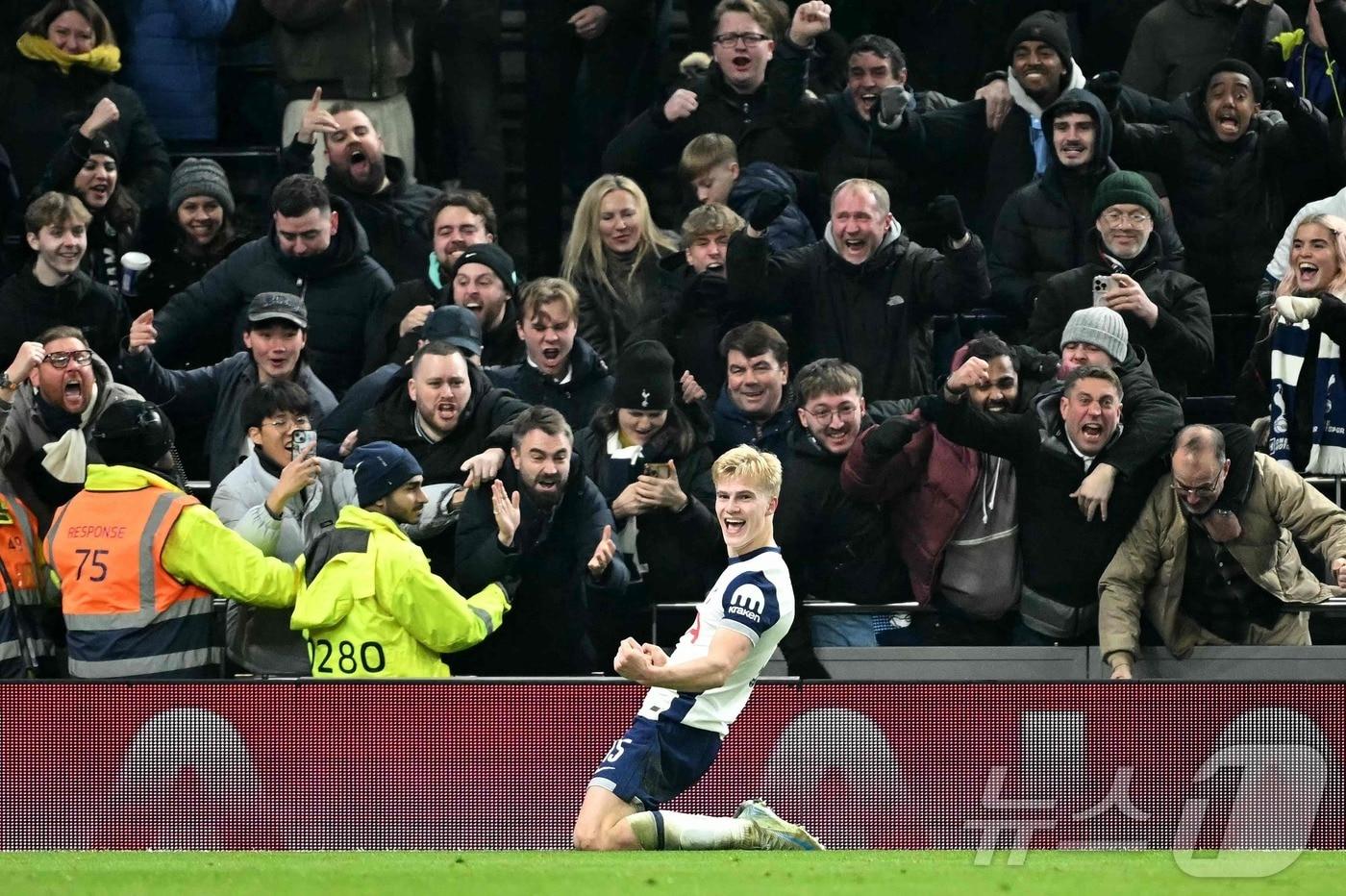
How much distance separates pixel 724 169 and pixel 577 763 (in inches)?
159

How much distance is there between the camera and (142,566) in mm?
9172

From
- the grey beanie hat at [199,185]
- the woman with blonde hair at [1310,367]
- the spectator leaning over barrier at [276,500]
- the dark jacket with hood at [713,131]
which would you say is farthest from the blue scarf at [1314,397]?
the grey beanie hat at [199,185]

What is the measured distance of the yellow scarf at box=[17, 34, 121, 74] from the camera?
1275 centimetres

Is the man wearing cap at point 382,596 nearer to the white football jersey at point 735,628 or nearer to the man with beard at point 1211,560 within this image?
the white football jersey at point 735,628

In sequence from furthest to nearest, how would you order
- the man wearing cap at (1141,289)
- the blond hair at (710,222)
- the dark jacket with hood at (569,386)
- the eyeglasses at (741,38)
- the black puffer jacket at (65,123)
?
the black puffer jacket at (65,123)
the eyeglasses at (741,38)
the blond hair at (710,222)
the man wearing cap at (1141,289)
the dark jacket with hood at (569,386)

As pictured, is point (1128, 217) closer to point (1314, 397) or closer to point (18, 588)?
point (1314, 397)

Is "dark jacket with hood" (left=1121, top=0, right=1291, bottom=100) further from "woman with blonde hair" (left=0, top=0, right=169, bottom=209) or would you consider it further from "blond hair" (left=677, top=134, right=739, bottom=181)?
"woman with blonde hair" (left=0, top=0, right=169, bottom=209)

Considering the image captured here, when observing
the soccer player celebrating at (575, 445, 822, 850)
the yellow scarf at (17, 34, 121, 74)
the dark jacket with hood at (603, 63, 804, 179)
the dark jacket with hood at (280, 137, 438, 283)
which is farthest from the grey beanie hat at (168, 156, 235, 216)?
the soccer player celebrating at (575, 445, 822, 850)

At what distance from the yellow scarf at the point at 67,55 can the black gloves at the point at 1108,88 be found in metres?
5.30

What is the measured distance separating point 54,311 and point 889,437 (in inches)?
172

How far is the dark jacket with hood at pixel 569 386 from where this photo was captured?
35.0 feet

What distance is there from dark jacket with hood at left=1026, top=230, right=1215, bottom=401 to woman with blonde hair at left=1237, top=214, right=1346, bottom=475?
331mm

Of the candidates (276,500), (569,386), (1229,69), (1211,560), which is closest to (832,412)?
(569,386)

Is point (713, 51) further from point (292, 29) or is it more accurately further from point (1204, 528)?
point (1204, 528)
